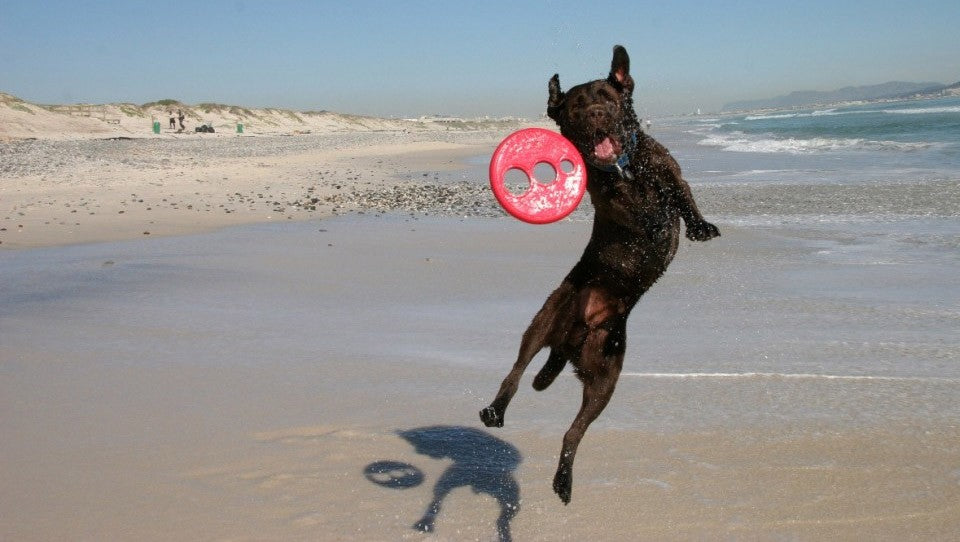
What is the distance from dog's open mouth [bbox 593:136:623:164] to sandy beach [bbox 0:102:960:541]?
151cm

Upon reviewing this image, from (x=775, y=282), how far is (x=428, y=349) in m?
3.82

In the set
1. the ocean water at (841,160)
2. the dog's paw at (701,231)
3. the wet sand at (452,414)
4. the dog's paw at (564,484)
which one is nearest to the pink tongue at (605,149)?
the dog's paw at (701,231)

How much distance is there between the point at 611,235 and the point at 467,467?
1.44 metres

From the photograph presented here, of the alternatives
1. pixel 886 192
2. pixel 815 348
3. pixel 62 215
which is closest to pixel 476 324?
pixel 815 348

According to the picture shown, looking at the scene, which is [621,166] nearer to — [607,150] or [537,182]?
[607,150]

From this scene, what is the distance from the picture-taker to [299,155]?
34.5 m

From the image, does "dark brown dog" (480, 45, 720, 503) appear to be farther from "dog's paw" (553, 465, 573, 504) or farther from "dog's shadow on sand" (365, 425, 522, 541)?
"dog's shadow on sand" (365, 425, 522, 541)

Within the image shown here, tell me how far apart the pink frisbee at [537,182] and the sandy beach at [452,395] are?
131cm

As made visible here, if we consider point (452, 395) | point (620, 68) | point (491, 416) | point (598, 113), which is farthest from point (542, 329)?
point (452, 395)

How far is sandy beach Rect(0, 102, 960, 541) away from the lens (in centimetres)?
409

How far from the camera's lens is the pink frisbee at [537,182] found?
154 inches

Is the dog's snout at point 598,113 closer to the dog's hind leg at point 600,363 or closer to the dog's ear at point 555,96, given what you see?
the dog's ear at point 555,96

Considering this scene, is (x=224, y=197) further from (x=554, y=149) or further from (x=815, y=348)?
(x=554, y=149)

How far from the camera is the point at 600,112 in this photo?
3.96 m
